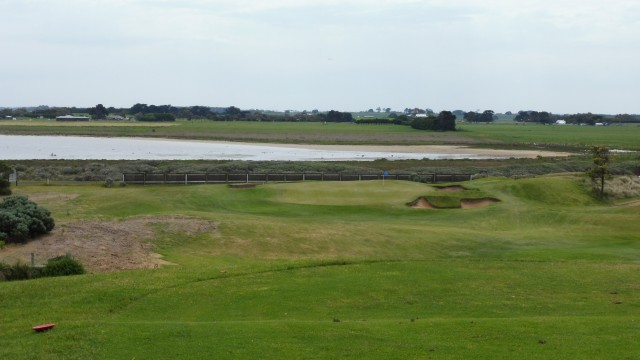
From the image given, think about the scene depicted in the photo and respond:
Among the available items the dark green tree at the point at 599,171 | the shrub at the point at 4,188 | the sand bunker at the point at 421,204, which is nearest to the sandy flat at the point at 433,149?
the dark green tree at the point at 599,171

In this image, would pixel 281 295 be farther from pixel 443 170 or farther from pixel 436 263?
pixel 443 170

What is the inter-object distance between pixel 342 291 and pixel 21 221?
13.6m

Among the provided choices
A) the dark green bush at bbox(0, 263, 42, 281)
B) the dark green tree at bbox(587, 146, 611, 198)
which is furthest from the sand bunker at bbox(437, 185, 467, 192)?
the dark green bush at bbox(0, 263, 42, 281)

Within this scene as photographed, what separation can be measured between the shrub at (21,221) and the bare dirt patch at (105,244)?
381 mm

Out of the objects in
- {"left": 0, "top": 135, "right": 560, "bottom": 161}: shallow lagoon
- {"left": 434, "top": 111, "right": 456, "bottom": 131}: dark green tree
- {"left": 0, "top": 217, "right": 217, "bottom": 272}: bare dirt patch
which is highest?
{"left": 434, "top": 111, "right": 456, "bottom": 131}: dark green tree

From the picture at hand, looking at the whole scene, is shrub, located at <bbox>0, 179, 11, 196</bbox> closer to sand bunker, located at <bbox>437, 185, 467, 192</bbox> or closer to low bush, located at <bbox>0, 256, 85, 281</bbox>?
low bush, located at <bbox>0, 256, 85, 281</bbox>

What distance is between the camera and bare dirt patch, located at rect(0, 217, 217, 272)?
23406mm

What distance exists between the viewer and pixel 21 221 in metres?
25.5

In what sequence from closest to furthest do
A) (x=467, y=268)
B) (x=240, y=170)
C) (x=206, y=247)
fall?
(x=467, y=268) < (x=206, y=247) < (x=240, y=170)

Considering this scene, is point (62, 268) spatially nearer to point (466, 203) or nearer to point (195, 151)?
point (466, 203)

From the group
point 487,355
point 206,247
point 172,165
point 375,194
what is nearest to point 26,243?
point 206,247

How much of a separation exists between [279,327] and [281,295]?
12.1 ft

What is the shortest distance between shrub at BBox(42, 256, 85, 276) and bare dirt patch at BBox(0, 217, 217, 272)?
1.68m

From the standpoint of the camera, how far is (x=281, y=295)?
1730 cm
